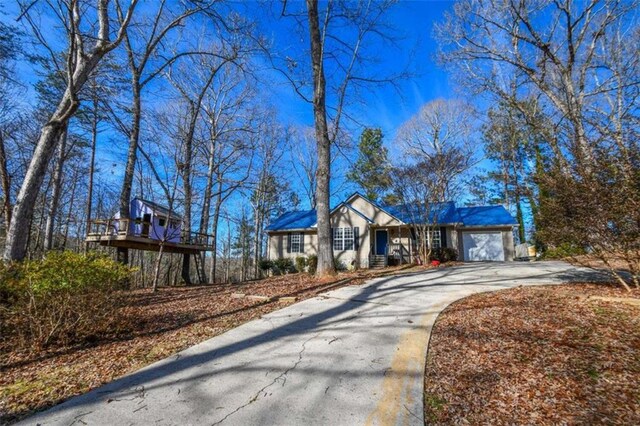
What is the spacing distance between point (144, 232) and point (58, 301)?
41.0 ft

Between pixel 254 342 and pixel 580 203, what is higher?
pixel 580 203

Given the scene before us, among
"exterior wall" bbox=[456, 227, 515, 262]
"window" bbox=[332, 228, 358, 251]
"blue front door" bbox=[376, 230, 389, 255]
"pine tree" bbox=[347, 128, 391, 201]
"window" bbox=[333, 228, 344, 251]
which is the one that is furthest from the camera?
"pine tree" bbox=[347, 128, 391, 201]

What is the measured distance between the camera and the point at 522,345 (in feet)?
12.1

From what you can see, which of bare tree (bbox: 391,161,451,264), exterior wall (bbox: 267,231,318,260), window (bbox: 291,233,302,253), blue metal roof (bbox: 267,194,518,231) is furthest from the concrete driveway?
window (bbox: 291,233,302,253)

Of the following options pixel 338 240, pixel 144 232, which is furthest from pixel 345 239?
pixel 144 232

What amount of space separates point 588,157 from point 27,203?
11.2 meters

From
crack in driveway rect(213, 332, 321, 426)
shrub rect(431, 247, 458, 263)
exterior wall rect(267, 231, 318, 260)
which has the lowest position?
crack in driveway rect(213, 332, 321, 426)

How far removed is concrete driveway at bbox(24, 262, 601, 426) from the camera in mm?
2504

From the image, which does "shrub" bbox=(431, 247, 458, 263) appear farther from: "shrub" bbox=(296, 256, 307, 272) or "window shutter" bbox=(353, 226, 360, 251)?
"shrub" bbox=(296, 256, 307, 272)

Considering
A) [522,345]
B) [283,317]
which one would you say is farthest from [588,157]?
[283,317]

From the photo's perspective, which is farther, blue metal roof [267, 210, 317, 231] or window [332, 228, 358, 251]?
blue metal roof [267, 210, 317, 231]

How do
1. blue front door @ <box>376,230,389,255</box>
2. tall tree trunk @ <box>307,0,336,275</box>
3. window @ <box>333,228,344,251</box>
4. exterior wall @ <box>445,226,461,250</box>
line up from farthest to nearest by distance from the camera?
blue front door @ <box>376,230,389,255</box>
window @ <box>333,228,344,251</box>
exterior wall @ <box>445,226,461,250</box>
tall tree trunk @ <box>307,0,336,275</box>

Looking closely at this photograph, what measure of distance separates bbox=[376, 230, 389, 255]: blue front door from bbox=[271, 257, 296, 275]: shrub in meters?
5.93

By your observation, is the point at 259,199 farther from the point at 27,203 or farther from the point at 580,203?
the point at 580,203
